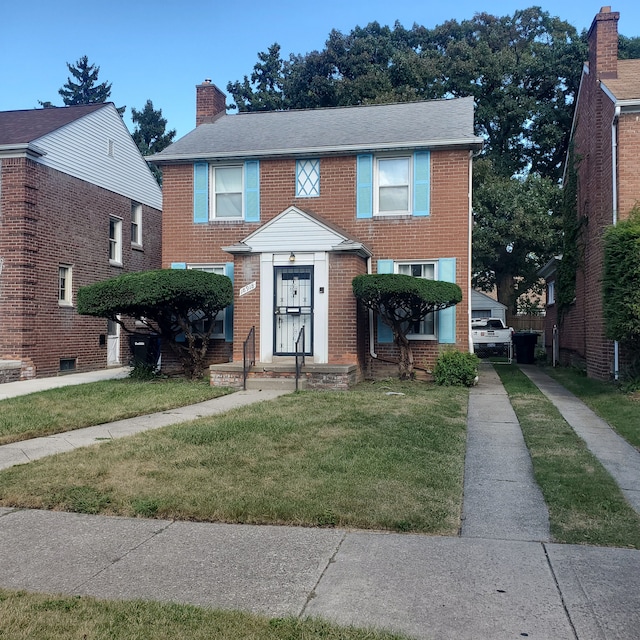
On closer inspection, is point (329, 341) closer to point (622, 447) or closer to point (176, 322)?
point (176, 322)

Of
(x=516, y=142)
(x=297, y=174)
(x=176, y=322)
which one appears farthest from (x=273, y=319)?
(x=516, y=142)

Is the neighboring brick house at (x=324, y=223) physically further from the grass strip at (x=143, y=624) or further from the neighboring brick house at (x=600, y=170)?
the grass strip at (x=143, y=624)

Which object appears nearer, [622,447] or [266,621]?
[266,621]

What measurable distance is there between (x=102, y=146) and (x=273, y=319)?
9.73 metres

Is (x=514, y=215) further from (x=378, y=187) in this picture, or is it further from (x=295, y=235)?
(x=295, y=235)

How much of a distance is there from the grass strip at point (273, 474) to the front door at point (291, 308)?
495 centimetres

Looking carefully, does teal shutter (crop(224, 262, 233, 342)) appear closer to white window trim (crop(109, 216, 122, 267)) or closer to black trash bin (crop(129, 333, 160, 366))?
black trash bin (crop(129, 333, 160, 366))

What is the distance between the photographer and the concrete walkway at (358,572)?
325cm

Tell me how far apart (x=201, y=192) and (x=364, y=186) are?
413cm

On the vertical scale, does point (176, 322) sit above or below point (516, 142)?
below

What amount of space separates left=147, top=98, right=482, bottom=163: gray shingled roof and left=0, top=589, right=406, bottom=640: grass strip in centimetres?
1258

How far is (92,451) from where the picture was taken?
6801mm

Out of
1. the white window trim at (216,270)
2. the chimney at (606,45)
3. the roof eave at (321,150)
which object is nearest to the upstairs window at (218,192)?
the roof eave at (321,150)

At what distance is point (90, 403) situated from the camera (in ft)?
34.3
